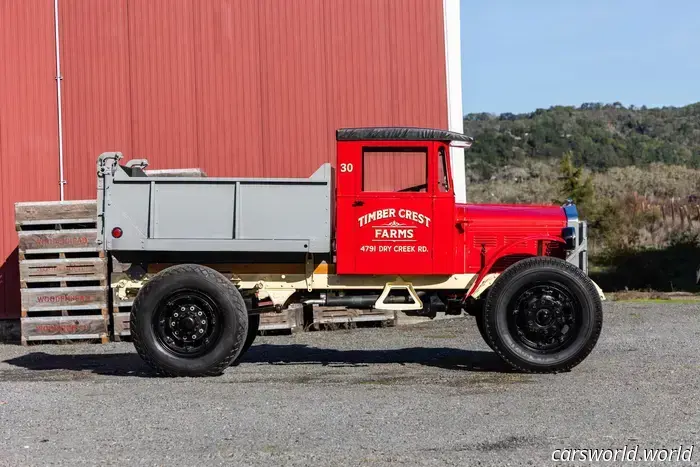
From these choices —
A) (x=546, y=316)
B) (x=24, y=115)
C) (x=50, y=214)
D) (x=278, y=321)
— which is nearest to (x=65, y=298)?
(x=50, y=214)

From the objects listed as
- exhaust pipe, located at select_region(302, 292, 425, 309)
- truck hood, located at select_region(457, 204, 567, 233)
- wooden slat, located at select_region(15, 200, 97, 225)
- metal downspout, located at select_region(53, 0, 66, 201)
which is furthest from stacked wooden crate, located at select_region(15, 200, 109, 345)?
truck hood, located at select_region(457, 204, 567, 233)

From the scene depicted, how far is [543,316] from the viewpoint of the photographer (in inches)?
387

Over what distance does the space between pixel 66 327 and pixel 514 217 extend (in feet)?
24.1

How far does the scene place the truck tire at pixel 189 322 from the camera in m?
9.80

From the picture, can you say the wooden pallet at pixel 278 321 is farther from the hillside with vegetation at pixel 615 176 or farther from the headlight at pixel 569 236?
the hillside with vegetation at pixel 615 176

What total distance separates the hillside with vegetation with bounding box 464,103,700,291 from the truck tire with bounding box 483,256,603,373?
1173 cm

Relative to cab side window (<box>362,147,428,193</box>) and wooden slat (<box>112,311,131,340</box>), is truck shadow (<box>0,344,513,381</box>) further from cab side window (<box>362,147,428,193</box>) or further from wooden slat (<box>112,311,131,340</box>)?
cab side window (<box>362,147,428,193</box>)

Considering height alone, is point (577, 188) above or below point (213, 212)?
above

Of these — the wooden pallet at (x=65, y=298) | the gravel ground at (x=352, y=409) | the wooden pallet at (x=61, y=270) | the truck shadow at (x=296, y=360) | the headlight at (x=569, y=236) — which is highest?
the headlight at (x=569, y=236)

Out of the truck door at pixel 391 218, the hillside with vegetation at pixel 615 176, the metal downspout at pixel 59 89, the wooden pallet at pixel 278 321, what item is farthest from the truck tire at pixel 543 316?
the hillside with vegetation at pixel 615 176

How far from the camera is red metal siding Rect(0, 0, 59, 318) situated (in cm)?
1528

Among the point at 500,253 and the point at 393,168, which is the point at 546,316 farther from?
the point at 393,168

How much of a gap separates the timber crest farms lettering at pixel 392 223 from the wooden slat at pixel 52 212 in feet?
19.2

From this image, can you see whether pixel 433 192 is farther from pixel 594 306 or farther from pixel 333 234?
pixel 594 306
